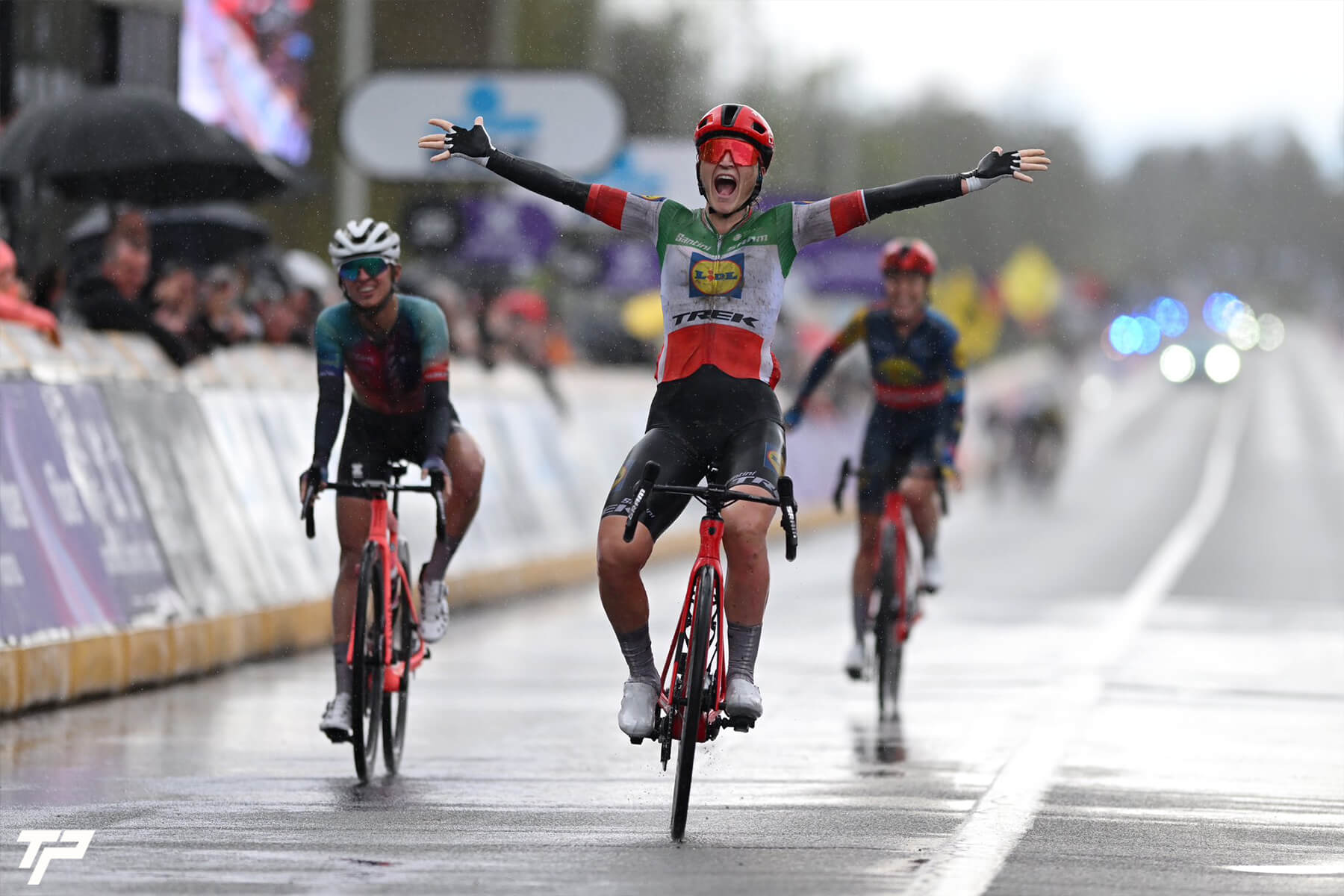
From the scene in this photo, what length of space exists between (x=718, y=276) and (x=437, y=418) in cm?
176

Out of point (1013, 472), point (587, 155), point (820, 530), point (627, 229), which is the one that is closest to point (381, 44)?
point (1013, 472)

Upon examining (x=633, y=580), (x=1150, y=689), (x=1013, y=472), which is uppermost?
(x=633, y=580)

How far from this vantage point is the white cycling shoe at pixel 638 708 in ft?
28.0

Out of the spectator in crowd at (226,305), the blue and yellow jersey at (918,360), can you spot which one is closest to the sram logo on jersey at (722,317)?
the blue and yellow jersey at (918,360)

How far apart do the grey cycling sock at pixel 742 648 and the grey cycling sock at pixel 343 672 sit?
1.78 metres

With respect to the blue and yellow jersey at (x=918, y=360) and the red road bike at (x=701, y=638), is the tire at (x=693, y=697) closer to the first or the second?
the red road bike at (x=701, y=638)

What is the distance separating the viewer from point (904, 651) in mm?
17000

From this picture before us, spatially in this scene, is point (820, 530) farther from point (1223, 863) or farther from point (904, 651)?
point (1223, 863)

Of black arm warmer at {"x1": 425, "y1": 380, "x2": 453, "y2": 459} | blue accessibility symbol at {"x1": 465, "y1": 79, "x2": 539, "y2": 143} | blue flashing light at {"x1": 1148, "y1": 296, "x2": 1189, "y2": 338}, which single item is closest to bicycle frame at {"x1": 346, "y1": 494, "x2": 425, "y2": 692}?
black arm warmer at {"x1": 425, "y1": 380, "x2": 453, "y2": 459}

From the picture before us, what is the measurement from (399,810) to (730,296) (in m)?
2.10

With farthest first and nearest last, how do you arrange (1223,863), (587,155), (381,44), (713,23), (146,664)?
(713,23) → (381,44) → (587,155) → (146,664) → (1223,863)

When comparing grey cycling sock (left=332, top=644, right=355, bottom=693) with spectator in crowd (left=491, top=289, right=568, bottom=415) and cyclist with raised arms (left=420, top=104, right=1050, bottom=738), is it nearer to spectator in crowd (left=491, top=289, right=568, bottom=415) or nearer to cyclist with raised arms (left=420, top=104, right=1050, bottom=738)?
cyclist with raised arms (left=420, top=104, right=1050, bottom=738)

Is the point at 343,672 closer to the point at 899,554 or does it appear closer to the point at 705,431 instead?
the point at 705,431

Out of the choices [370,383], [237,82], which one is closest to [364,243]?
[370,383]
